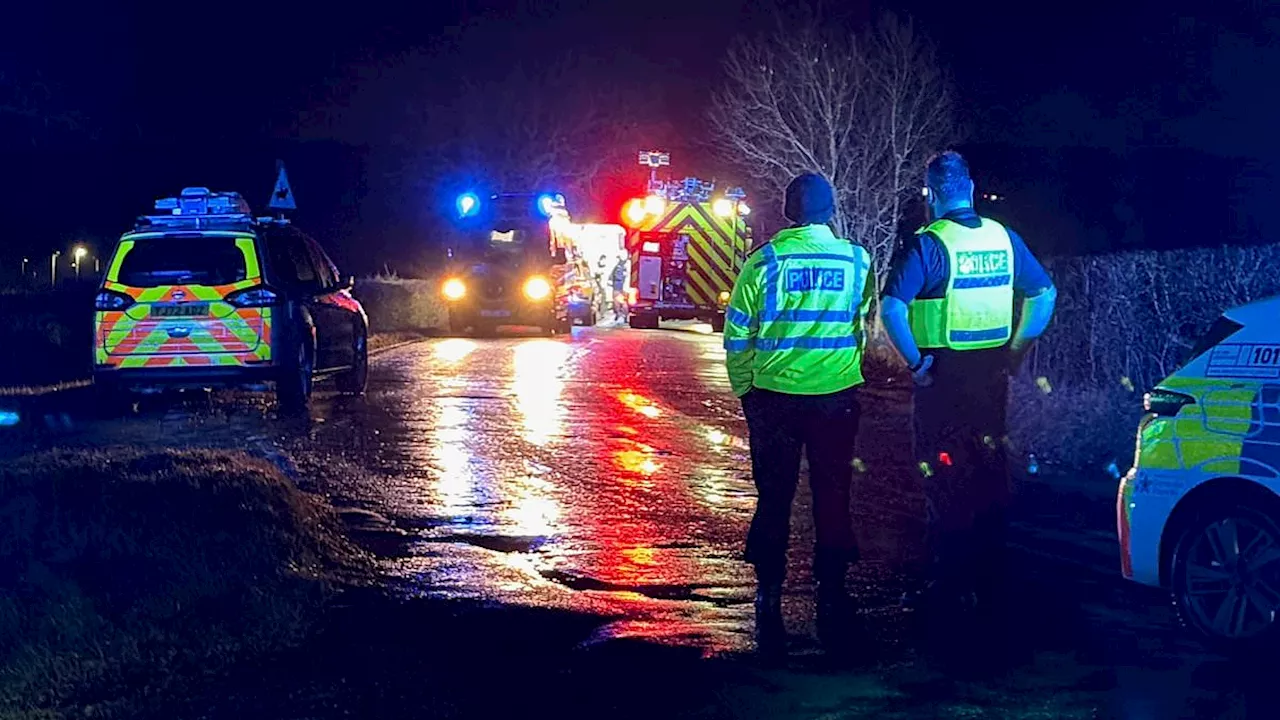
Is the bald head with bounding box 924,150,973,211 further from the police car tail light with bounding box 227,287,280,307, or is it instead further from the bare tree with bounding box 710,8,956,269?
the bare tree with bounding box 710,8,956,269

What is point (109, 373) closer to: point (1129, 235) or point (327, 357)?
point (327, 357)

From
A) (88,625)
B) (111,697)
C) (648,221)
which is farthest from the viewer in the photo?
(648,221)

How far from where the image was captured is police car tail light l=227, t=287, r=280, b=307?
1341 cm

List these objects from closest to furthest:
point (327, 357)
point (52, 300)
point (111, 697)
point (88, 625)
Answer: point (111, 697) → point (88, 625) → point (327, 357) → point (52, 300)

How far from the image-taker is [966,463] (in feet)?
21.1

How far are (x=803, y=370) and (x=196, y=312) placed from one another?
27.8 ft

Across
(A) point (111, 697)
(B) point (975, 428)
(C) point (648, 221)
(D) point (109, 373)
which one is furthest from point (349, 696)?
(C) point (648, 221)

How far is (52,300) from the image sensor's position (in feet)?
69.9

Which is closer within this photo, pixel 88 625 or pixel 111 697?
pixel 111 697

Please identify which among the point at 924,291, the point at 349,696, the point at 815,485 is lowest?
the point at 349,696

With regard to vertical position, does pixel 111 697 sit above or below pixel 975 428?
below

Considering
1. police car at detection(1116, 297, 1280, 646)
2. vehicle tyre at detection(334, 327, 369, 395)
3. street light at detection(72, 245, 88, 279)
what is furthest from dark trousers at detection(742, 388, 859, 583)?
street light at detection(72, 245, 88, 279)

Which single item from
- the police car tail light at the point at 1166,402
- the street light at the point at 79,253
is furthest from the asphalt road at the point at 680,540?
the street light at the point at 79,253

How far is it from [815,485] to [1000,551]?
85 centimetres
